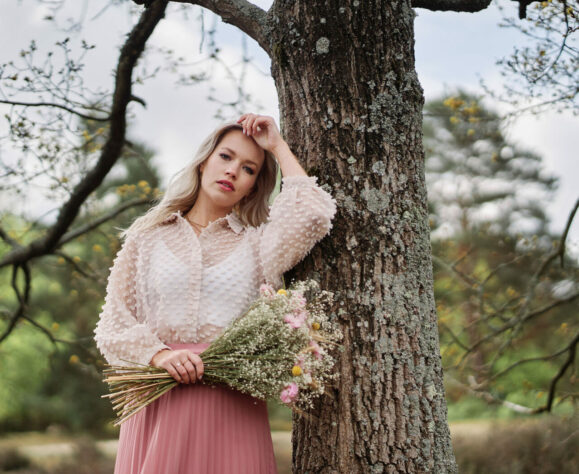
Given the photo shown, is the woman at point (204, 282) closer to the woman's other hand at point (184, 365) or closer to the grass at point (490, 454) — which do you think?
the woman's other hand at point (184, 365)

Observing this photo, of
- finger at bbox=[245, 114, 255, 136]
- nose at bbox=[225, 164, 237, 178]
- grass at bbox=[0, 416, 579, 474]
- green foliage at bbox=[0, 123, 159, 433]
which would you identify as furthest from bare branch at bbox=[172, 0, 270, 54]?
green foliage at bbox=[0, 123, 159, 433]

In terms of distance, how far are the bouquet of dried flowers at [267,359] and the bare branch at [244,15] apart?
1.26 m

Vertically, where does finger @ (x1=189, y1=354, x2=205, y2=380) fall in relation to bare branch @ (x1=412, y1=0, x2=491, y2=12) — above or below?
below

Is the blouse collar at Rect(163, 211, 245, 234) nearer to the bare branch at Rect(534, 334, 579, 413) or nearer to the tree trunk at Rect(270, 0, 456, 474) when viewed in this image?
the tree trunk at Rect(270, 0, 456, 474)

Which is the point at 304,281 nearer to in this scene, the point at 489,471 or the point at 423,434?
the point at 423,434

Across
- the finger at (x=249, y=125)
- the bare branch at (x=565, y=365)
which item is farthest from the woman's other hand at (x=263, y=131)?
the bare branch at (x=565, y=365)

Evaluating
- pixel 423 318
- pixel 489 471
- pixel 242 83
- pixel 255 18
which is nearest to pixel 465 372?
pixel 489 471

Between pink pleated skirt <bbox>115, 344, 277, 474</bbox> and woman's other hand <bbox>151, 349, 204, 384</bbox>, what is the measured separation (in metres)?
0.09

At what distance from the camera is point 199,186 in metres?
2.70

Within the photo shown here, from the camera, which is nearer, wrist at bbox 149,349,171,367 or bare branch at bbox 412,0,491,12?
wrist at bbox 149,349,171,367

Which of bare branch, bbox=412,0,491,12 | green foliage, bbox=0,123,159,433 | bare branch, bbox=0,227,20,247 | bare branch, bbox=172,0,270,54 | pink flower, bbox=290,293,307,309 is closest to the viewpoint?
pink flower, bbox=290,293,307,309

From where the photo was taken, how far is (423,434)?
7.04 ft

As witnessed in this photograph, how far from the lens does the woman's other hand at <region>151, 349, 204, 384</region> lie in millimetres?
2070

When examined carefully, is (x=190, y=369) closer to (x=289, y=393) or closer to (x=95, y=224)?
(x=289, y=393)
